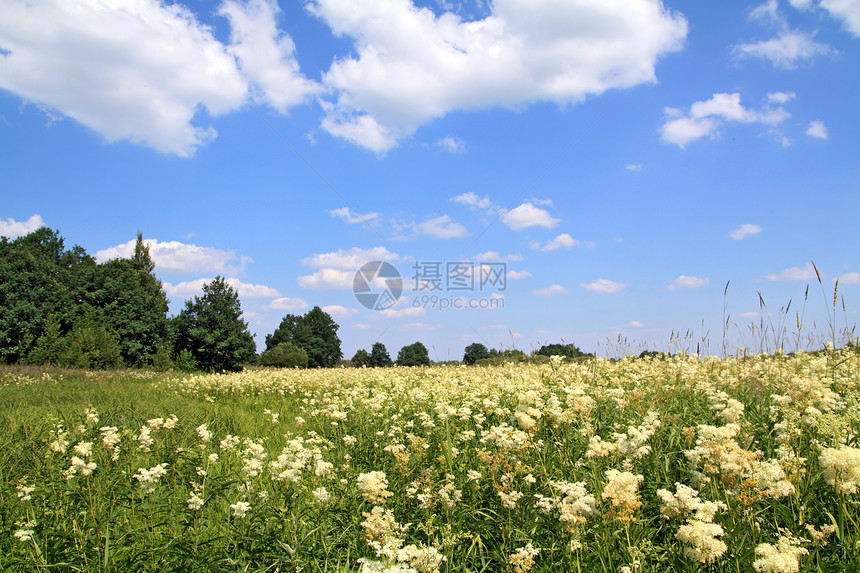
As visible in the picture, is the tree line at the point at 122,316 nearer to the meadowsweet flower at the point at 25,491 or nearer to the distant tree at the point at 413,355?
the distant tree at the point at 413,355

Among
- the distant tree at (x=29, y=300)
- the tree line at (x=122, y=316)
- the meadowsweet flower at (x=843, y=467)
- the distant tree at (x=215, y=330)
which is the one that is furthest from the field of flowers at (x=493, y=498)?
the distant tree at (x=29, y=300)

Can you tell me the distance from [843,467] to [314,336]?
65702 mm

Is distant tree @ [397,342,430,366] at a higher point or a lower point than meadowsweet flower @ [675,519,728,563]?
lower

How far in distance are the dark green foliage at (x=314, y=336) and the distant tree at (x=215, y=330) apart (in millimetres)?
21453

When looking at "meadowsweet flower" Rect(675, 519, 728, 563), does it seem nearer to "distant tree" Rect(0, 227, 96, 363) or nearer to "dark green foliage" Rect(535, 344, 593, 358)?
"dark green foliage" Rect(535, 344, 593, 358)

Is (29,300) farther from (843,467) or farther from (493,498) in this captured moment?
(843,467)

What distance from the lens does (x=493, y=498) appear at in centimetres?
411

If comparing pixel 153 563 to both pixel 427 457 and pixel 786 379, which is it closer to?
pixel 427 457

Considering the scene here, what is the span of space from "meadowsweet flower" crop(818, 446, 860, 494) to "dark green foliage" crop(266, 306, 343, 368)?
62497mm

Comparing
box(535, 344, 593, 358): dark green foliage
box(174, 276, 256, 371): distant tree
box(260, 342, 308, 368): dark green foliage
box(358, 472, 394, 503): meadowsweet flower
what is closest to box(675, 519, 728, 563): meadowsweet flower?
box(358, 472, 394, 503): meadowsweet flower

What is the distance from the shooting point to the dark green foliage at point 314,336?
63.9 m

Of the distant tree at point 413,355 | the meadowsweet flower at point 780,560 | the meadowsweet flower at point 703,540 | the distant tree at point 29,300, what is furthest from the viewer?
the distant tree at point 413,355

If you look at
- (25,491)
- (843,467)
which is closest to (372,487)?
(843,467)

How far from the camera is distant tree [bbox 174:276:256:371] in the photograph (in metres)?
39.7
